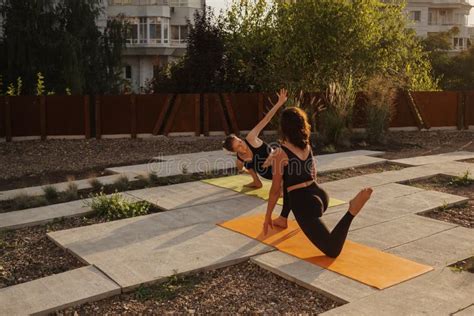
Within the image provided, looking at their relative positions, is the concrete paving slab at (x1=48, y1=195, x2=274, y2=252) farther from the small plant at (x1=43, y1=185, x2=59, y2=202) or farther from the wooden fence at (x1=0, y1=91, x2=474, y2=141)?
the wooden fence at (x1=0, y1=91, x2=474, y2=141)

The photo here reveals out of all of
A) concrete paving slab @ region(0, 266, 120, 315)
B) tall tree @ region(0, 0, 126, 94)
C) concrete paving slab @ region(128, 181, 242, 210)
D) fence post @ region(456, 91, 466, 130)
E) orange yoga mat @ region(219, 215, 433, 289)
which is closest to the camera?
concrete paving slab @ region(0, 266, 120, 315)

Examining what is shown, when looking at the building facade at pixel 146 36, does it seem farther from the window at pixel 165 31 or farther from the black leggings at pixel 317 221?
the black leggings at pixel 317 221

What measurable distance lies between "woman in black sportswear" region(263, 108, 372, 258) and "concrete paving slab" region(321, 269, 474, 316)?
85 cm

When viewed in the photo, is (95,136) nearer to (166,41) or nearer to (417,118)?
(417,118)

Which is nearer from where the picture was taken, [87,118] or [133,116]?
[87,118]

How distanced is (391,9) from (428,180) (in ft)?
38.7

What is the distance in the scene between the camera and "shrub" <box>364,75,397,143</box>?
15.3 meters

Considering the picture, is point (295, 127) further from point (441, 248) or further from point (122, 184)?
point (122, 184)

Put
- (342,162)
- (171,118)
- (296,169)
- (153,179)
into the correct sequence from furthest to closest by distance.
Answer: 1. (171,118)
2. (342,162)
3. (153,179)
4. (296,169)

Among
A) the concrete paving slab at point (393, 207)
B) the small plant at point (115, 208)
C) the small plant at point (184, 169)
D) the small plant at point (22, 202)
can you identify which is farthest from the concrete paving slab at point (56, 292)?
the small plant at point (184, 169)

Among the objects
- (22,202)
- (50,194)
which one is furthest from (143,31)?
(22,202)

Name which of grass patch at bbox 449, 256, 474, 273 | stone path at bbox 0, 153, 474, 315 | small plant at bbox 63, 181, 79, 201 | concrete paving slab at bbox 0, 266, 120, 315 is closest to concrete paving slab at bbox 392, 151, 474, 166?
stone path at bbox 0, 153, 474, 315

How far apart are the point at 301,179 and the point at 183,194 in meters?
3.25

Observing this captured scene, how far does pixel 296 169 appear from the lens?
18.6 feet
